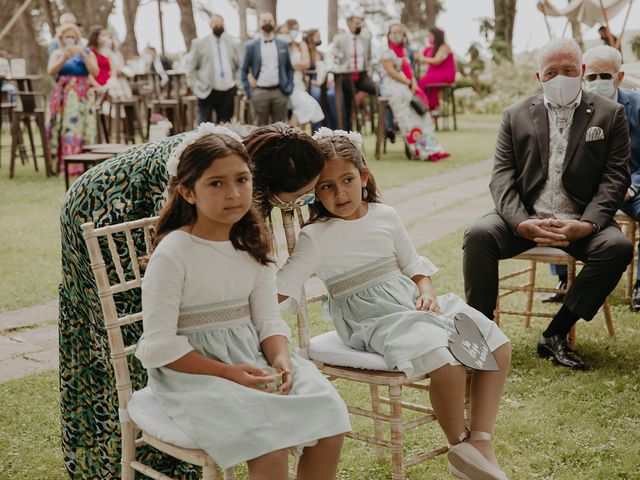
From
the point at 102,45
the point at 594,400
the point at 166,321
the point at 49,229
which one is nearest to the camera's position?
the point at 166,321

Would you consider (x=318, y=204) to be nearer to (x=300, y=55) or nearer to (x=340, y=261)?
(x=340, y=261)

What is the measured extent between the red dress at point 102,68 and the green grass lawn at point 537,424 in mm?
7289

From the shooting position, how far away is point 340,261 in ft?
9.58

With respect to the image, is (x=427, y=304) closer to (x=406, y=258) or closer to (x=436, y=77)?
(x=406, y=258)

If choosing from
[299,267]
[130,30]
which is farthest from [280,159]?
[130,30]

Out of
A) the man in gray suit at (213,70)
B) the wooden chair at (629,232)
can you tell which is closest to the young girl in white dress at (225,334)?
the wooden chair at (629,232)

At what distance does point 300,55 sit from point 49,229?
7.27 metres

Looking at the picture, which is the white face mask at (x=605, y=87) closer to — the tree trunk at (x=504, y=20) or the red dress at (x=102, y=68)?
the red dress at (x=102, y=68)

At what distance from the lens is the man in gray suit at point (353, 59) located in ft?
43.5

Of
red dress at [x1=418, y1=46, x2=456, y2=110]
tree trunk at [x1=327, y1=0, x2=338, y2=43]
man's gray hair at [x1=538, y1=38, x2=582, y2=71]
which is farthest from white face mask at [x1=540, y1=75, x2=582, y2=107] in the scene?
tree trunk at [x1=327, y1=0, x2=338, y2=43]

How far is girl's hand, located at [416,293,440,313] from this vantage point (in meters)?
2.89

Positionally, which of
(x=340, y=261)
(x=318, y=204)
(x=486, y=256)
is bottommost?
(x=486, y=256)

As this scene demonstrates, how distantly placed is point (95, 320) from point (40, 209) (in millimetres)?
6348

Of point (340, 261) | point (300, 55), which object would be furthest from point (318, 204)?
point (300, 55)
